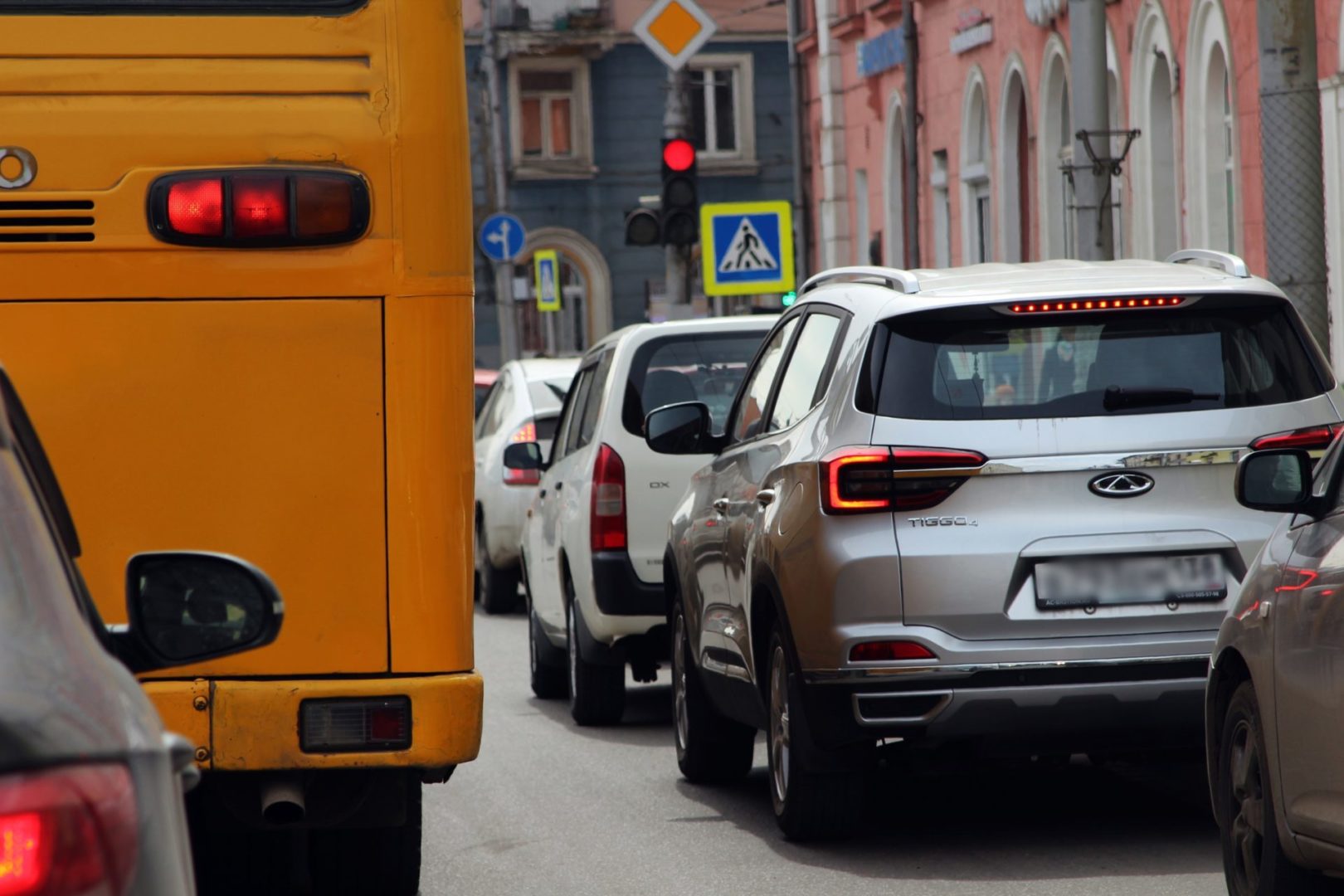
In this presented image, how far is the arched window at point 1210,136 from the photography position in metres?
21.1

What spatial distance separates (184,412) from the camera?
5.72m

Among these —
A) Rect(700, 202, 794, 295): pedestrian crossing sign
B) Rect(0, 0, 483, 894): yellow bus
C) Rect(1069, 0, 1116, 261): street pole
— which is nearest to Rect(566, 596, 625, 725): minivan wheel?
Rect(1069, 0, 1116, 261): street pole

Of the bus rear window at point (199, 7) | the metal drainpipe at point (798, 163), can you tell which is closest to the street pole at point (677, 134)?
the metal drainpipe at point (798, 163)

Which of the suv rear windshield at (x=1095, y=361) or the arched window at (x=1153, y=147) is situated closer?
the suv rear windshield at (x=1095, y=361)

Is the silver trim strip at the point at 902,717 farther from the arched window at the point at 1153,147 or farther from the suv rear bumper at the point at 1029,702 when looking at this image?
the arched window at the point at 1153,147

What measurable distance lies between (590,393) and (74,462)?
20.7 feet

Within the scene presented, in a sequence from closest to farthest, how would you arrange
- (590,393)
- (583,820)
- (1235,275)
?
(1235,275) → (583,820) → (590,393)

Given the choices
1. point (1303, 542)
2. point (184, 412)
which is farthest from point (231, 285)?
point (1303, 542)

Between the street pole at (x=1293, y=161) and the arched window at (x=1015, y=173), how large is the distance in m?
16.2

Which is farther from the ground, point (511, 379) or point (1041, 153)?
point (1041, 153)

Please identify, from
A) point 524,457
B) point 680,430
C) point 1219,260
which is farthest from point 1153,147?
point 1219,260

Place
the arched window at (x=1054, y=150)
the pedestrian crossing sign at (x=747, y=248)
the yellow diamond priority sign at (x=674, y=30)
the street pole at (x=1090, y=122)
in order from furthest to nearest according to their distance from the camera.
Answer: the arched window at (x=1054, y=150) < the yellow diamond priority sign at (x=674, y=30) < the pedestrian crossing sign at (x=747, y=248) < the street pole at (x=1090, y=122)

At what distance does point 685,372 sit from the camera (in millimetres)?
11406

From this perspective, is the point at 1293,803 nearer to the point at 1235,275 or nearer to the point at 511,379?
the point at 1235,275
